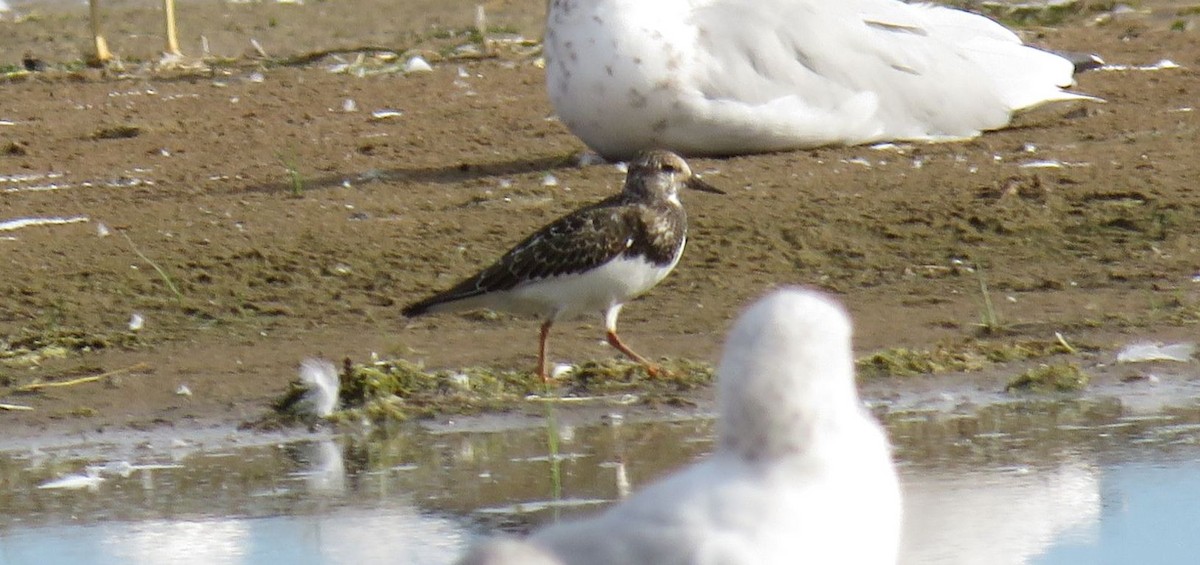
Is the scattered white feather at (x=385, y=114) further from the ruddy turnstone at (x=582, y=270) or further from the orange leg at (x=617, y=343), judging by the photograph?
the orange leg at (x=617, y=343)

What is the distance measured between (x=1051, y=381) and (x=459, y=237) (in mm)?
2541

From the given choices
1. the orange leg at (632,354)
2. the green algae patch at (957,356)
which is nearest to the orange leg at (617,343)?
the orange leg at (632,354)

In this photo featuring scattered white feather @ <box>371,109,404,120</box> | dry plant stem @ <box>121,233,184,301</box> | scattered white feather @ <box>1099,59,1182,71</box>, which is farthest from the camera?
scattered white feather @ <box>1099,59,1182,71</box>

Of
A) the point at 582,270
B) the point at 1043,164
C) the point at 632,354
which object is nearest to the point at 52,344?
the point at 582,270

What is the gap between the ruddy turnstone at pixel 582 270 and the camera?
6645mm

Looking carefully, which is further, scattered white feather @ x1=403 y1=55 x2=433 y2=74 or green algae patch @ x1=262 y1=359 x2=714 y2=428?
scattered white feather @ x1=403 y1=55 x2=433 y2=74

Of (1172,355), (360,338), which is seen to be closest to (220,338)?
(360,338)

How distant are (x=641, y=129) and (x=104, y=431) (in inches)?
125

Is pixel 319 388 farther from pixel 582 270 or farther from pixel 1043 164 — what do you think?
pixel 1043 164

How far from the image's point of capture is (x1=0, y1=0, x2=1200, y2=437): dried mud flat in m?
7.06

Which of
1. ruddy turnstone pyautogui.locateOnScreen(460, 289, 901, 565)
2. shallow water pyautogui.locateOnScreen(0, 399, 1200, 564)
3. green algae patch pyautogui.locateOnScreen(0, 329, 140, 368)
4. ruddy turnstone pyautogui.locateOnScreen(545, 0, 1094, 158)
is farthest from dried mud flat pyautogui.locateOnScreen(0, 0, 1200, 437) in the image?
ruddy turnstone pyautogui.locateOnScreen(460, 289, 901, 565)

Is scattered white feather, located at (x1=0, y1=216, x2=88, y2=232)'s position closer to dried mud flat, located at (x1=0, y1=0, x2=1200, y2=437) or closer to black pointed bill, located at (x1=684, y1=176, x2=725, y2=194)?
dried mud flat, located at (x1=0, y1=0, x2=1200, y2=437)

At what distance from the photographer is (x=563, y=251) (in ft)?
21.9

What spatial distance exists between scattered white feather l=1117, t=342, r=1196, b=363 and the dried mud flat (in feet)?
0.30
